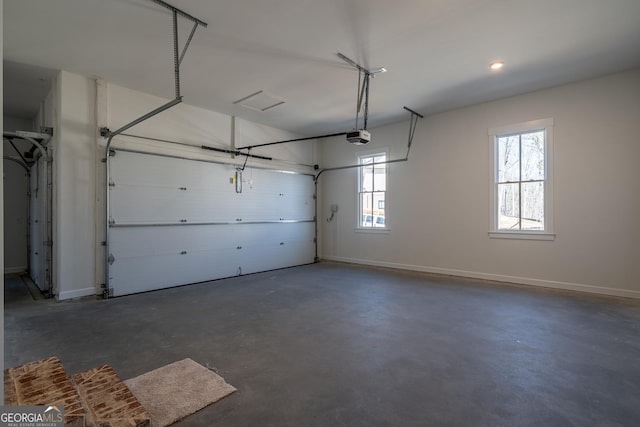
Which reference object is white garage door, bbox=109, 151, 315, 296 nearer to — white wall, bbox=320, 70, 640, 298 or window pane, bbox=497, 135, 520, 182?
white wall, bbox=320, 70, 640, 298

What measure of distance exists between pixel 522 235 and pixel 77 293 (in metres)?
6.89

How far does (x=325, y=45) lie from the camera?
3.81m

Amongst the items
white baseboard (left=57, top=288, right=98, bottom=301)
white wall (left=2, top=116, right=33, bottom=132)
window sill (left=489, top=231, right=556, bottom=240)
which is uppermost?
white wall (left=2, top=116, right=33, bottom=132)

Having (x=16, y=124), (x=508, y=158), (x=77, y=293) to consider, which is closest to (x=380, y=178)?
(x=508, y=158)

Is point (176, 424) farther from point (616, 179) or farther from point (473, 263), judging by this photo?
point (616, 179)

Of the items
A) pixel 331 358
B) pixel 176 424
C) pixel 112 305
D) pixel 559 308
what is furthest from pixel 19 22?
pixel 559 308

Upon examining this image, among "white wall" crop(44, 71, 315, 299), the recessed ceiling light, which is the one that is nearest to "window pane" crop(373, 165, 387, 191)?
the recessed ceiling light

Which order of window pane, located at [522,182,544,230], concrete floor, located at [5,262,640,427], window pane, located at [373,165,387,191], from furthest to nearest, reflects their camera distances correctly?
window pane, located at [373,165,387,191] → window pane, located at [522,182,544,230] → concrete floor, located at [5,262,640,427]

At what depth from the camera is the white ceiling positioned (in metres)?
3.19

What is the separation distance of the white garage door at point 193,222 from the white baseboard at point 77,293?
25cm

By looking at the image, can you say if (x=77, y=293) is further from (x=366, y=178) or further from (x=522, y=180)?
(x=522, y=180)

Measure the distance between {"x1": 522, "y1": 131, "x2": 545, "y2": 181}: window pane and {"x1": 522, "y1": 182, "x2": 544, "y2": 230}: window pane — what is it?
5.8 inches

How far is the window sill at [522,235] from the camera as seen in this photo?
17.0 ft

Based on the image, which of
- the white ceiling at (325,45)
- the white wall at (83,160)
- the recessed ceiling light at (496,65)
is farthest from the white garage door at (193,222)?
the recessed ceiling light at (496,65)
